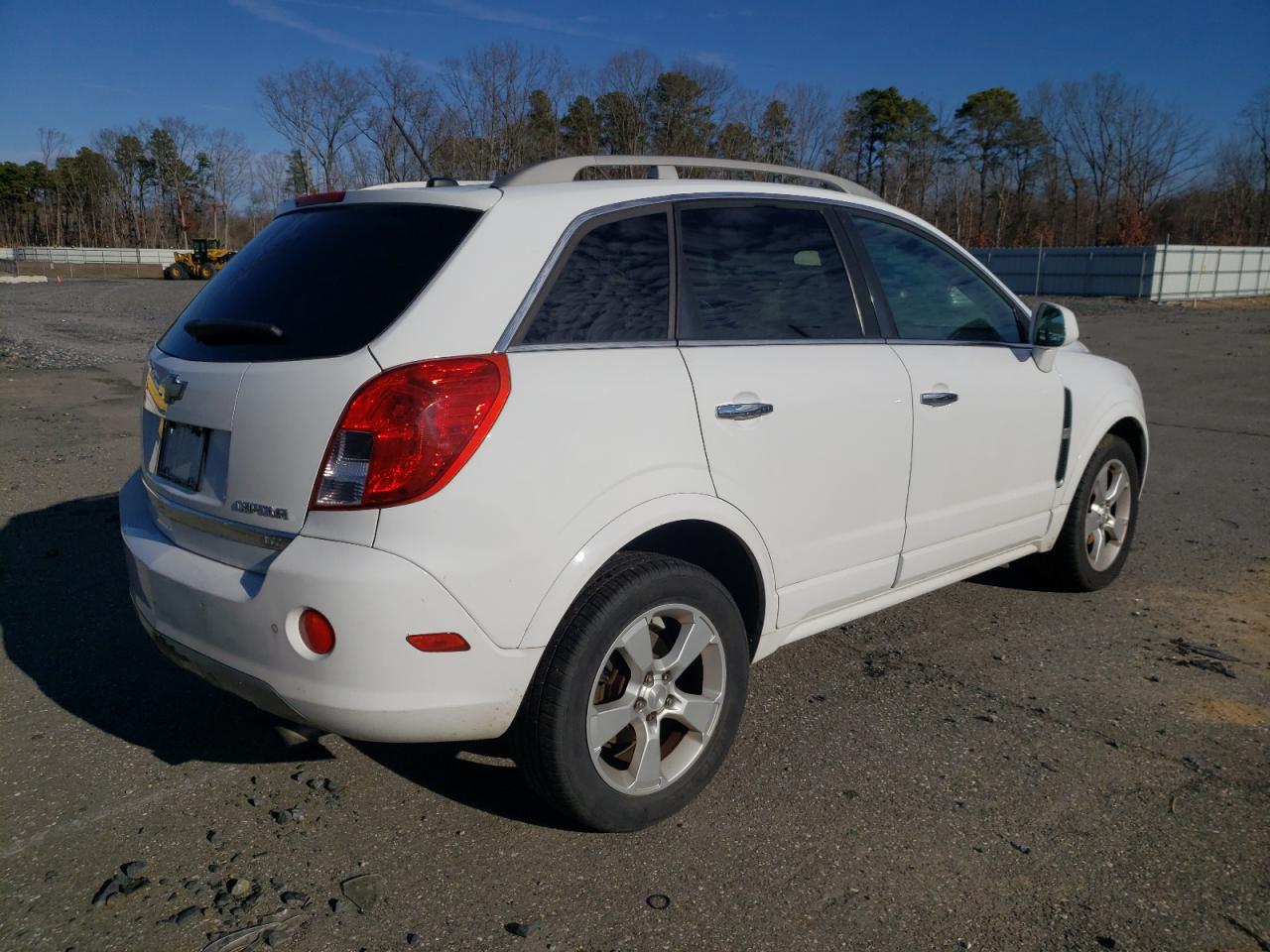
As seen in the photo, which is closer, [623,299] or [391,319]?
[391,319]

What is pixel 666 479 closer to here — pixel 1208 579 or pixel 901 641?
pixel 901 641

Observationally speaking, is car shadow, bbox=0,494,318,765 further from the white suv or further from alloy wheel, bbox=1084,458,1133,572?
alloy wheel, bbox=1084,458,1133,572

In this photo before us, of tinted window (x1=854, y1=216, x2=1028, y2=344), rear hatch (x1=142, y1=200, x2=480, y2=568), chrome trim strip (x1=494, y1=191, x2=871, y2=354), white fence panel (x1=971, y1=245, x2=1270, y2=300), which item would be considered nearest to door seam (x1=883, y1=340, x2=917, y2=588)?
tinted window (x1=854, y1=216, x2=1028, y2=344)

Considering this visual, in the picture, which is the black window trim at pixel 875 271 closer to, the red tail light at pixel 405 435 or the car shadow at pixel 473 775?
the red tail light at pixel 405 435

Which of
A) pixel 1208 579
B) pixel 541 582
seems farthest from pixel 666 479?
pixel 1208 579

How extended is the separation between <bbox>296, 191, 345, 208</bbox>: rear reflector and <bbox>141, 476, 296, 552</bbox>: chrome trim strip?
1024mm

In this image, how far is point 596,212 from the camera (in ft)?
9.48

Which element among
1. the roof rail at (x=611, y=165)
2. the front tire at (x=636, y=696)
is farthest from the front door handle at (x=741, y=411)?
the roof rail at (x=611, y=165)

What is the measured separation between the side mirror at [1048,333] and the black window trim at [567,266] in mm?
1950

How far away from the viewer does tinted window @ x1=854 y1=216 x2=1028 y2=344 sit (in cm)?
375

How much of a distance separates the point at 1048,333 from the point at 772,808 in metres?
2.38

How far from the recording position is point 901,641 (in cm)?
432

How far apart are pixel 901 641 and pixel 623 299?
7.29ft

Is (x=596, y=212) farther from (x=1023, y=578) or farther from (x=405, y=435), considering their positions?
(x=1023, y=578)
